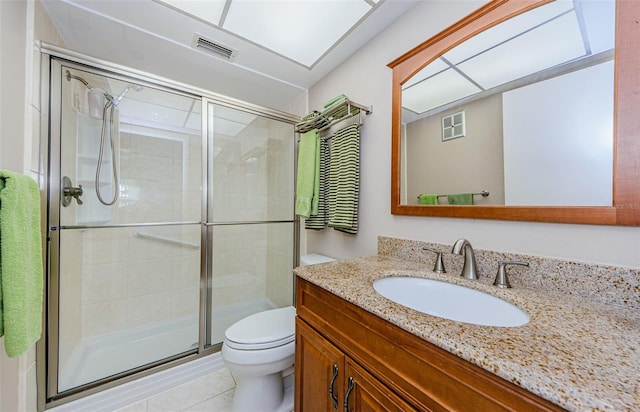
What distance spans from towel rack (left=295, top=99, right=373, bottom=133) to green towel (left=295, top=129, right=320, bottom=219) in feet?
0.19

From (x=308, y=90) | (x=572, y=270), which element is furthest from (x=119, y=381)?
(x=308, y=90)

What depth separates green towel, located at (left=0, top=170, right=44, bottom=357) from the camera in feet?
2.19

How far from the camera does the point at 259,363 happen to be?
1152mm

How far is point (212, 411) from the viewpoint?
1269 mm

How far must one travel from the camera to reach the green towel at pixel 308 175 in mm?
1704

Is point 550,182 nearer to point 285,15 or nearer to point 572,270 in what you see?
point 572,270

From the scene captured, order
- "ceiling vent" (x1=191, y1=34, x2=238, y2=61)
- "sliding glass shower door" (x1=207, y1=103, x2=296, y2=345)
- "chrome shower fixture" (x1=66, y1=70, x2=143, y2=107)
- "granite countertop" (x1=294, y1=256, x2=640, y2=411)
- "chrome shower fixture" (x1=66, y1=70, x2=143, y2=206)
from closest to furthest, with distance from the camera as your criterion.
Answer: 1. "granite countertop" (x1=294, y1=256, x2=640, y2=411)
2. "chrome shower fixture" (x1=66, y1=70, x2=143, y2=107)
3. "ceiling vent" (x1=191, y1=34, x2=238, y2=61)
4. "chrome shower fixture" (x1=66, y1=70, x2=143, y2=206)
5. "sliding glass shower door" (x1=207, y1=103, x2=296, y2=345)

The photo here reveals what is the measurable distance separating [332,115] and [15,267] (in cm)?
152

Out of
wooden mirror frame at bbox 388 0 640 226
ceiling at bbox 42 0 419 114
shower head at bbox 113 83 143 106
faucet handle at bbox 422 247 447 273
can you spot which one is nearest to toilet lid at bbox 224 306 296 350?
faucet handle at bbox 422 247 447 273

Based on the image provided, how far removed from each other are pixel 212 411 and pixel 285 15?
2.23 metres

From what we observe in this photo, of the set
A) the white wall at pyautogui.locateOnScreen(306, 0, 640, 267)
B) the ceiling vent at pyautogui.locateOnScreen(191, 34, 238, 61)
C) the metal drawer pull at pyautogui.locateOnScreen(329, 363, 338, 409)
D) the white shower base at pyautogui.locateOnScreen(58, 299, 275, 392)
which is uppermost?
the ceiling vent at pyautogui.locateOnScreen(191, 34, 238, 61)

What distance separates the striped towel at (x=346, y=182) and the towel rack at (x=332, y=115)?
9 centimetres

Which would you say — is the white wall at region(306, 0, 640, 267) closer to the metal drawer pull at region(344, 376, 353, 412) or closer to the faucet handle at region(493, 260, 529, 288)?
the faucet handle at region(493, 260, 529, 288)

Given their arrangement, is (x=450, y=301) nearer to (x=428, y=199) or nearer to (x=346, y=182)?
(x=428, y=199)
